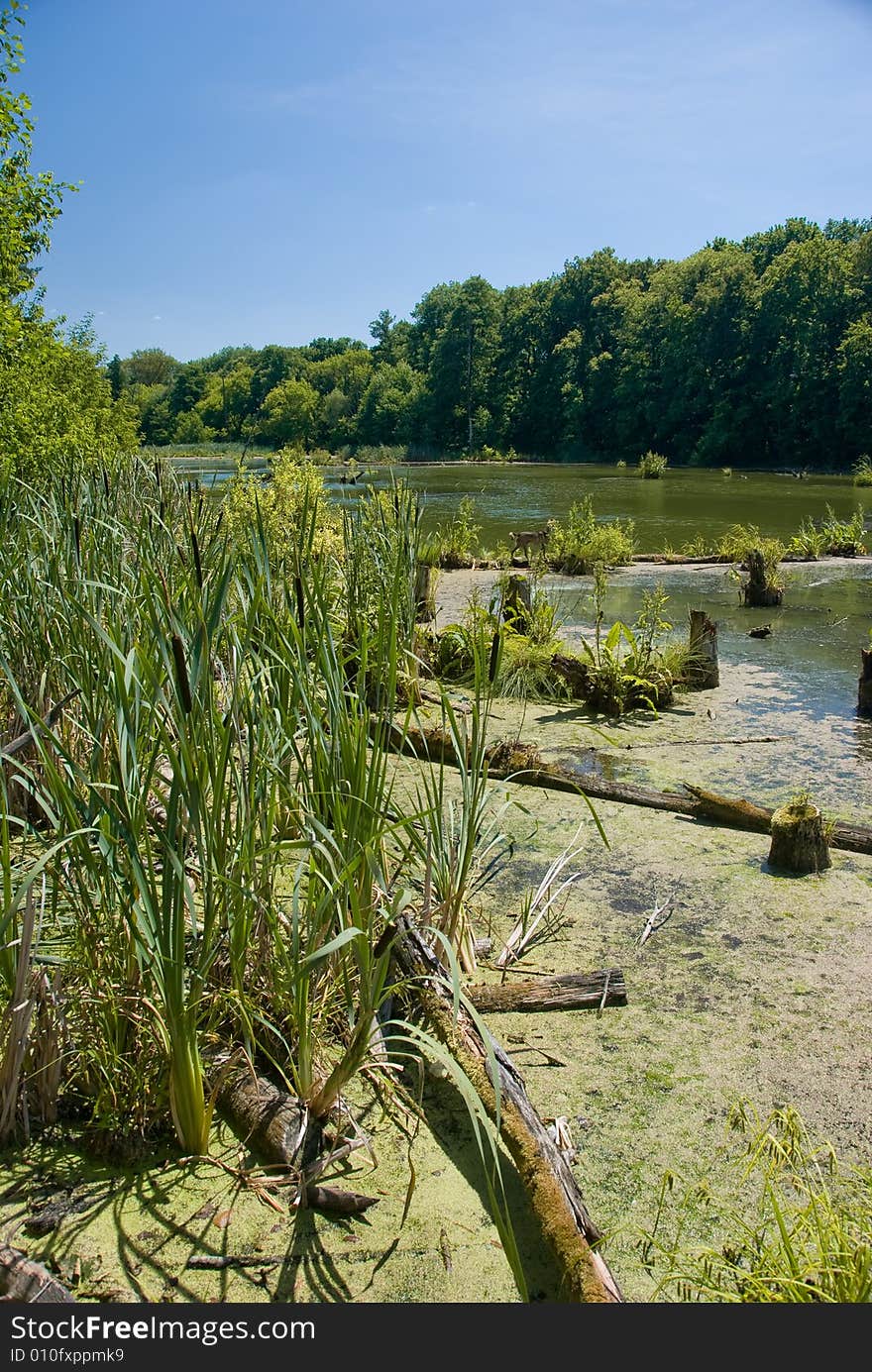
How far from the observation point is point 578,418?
61406mm

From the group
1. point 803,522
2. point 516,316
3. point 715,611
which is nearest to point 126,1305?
point 715,611

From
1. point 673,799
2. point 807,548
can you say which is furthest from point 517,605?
point 807,548

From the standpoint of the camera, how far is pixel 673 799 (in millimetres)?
4285

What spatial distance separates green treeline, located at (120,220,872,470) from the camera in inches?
1818

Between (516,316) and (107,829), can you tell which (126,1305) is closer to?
(107,829)

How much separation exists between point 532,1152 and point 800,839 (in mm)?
2082

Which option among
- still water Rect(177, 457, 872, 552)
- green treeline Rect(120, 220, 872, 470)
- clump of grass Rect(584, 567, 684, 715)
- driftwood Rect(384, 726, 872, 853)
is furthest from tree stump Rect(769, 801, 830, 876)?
green treeline Rect(120, 220, 872, 470)

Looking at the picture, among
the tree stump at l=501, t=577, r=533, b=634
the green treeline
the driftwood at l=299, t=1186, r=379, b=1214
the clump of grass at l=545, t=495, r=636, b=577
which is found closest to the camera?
the driftwood at l=299, t=1186, r=379, b=1214

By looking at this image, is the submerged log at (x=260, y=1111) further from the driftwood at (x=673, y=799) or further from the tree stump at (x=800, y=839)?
the tree stump at (x=800, y=839)

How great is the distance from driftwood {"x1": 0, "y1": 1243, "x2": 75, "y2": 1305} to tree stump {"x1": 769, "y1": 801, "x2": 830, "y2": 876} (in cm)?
285

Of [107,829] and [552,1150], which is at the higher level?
[107,829]

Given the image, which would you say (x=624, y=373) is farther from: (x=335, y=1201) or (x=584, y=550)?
(x=335, y=1201)

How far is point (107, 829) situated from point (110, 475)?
11.9 feet

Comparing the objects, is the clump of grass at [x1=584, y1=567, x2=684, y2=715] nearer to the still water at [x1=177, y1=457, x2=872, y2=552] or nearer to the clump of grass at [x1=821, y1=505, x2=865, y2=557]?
the still water at [x1=177, y1=457, x2=872, y2=552]
